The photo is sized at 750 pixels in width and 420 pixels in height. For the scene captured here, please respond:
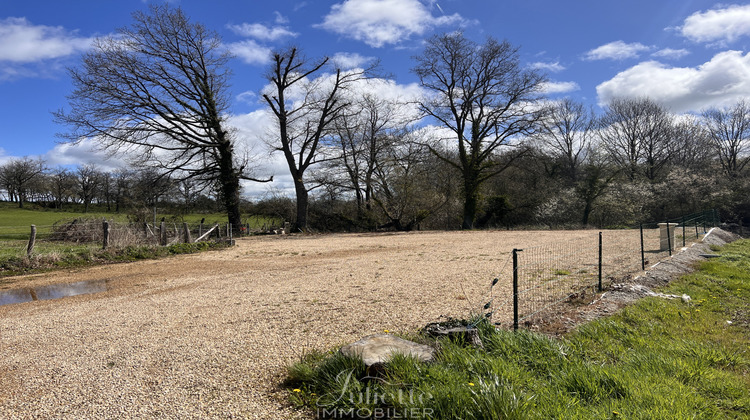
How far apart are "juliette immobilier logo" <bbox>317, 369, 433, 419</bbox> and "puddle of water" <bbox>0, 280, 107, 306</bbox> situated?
25.2 ft

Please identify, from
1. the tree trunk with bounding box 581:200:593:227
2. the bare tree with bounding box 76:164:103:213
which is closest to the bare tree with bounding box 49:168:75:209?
the bare tree with bounding box 76:164:103:213

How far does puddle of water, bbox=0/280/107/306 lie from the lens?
26.2ft

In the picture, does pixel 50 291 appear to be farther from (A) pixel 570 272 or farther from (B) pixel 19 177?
(B) pixel 19 177

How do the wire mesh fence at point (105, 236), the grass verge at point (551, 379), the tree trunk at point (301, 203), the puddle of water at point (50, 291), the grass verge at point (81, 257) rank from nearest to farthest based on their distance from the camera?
the grass verge at point (551, 379), the puddle of water at point (50, 291), the grass verge at point (81, 257), the wire mesh fence at point (105, 236), the tree trunk at point (301, 203)

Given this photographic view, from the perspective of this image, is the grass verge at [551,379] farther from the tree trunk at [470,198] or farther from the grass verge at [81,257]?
the tree trunk at [470,198]

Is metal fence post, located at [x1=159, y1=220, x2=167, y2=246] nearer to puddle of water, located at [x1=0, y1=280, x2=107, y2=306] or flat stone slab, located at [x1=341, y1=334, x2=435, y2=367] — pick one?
puddle of water, located at [x1=0, y1=280, x2=107, y2=306]

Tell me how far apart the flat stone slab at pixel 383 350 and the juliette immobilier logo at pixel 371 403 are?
0.23 meters

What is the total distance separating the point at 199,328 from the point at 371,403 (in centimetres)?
332

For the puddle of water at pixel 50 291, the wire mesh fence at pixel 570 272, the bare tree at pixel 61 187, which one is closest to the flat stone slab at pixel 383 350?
the wire mesh fence at pixel 570 272

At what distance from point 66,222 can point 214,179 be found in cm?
773

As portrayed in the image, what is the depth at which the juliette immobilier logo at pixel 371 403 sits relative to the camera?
2.77 metres

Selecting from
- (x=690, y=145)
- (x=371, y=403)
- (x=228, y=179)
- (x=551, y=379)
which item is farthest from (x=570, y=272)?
(x=690, y=145)

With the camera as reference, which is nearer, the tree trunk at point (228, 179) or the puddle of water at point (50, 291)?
the puddle of water at point (50, 291)

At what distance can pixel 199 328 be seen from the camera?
5391mm
